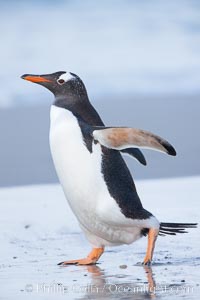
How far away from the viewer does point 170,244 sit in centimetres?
774

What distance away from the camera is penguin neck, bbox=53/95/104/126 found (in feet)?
22.7

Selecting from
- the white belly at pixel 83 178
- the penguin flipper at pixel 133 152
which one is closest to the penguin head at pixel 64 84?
the white belly at pixel 83 178

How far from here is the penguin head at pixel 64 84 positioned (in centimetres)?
705

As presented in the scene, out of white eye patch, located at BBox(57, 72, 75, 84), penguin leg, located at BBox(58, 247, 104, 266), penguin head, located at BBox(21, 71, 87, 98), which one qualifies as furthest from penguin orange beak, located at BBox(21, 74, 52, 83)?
penguin leg, located at BBox(58, 247, 104, 266)

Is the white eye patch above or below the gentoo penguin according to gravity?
above

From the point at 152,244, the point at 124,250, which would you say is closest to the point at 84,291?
the point at 152,244

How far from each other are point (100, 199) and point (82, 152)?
0.96 feet

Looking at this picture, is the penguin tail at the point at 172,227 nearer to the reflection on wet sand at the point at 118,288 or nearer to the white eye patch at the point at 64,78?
the reflection on wet sand at the point at 118,288

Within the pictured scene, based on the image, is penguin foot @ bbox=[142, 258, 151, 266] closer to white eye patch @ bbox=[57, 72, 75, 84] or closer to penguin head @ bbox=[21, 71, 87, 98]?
penguin head @ bbox=[21, 71, 87, 98]

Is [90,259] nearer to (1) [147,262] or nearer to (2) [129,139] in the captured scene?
(1) [147,262]

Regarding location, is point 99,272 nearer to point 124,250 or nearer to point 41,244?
point 124,250

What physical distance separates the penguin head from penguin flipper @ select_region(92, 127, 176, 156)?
436 millimetres

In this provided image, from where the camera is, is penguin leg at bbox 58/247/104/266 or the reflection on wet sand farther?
penguin leg at bbox 58/247/104/266

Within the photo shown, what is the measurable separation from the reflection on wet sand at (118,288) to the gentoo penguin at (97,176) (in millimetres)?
560
